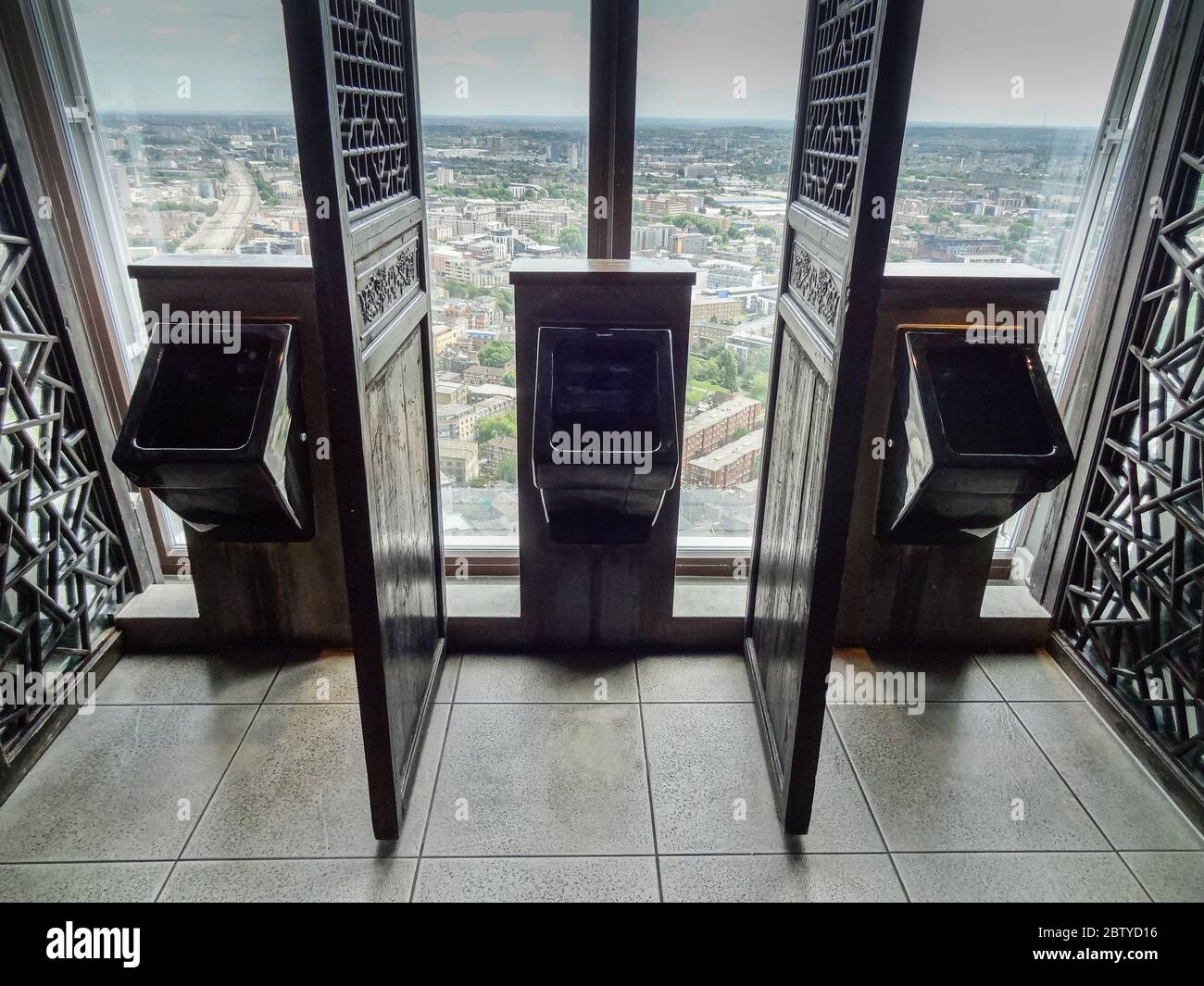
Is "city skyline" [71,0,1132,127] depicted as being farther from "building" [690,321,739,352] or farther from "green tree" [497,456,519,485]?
"green tree" [497,456,519,485]

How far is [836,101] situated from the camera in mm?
2102

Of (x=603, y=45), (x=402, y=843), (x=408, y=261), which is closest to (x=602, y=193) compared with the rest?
(x=603, y=45)

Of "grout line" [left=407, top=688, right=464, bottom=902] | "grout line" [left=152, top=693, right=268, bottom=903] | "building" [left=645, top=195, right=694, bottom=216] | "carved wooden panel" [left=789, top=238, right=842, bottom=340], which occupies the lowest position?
"grout line" [left=152, top=693, right=268, bottom=903]

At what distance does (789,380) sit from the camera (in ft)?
8.27

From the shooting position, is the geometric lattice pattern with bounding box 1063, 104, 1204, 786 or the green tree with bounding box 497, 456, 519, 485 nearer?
the geometric lattice pattern with bounding box 1063, 104, 1204, 786

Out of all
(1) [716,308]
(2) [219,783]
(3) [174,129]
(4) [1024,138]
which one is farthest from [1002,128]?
(2) [219,783]

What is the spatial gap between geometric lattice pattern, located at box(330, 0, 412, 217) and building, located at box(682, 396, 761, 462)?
1.36 metres

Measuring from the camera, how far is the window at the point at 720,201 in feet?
8.66

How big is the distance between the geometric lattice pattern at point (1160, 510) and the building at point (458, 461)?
233 cm

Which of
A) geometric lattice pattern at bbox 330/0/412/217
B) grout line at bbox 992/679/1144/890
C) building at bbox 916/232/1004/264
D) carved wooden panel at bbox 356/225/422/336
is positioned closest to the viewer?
geometric lattice pattern at bbox 330/0/412/217

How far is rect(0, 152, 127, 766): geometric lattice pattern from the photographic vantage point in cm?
239

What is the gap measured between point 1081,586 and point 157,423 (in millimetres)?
3285

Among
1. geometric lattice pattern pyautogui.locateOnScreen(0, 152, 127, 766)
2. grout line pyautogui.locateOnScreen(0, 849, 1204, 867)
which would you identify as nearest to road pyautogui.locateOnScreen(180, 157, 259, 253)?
geometric lattice pattern pyautogui.locateOnScreen(0, 152, 127, 766)

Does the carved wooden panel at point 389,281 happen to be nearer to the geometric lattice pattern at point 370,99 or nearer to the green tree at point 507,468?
the geometric lattice pattern at point 370,99
